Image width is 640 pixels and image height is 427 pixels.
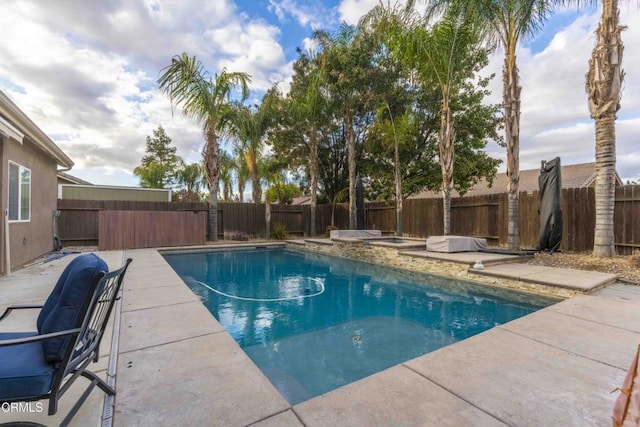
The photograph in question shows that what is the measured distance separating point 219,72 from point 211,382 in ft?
38.2

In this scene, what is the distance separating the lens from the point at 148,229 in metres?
10.7

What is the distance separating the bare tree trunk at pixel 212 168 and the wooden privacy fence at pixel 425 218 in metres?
0.78

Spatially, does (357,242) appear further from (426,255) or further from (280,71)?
(280,71)

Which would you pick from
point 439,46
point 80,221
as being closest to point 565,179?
point 439,46

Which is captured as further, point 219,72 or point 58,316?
point 219,72

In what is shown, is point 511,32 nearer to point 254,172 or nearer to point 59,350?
point 59,350

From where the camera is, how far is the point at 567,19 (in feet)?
24.5

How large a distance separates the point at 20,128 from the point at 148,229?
5.66 metres

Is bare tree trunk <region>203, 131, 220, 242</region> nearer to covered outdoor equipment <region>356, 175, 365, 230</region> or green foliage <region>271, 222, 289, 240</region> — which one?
green foliage <region>271, 222, 289, 240</region>

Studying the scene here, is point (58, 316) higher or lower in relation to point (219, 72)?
lower

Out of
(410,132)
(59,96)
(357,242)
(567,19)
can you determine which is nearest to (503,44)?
(567,19)

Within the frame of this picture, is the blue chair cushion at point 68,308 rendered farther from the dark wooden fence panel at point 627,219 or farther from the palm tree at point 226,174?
the palm tree at point 226,174

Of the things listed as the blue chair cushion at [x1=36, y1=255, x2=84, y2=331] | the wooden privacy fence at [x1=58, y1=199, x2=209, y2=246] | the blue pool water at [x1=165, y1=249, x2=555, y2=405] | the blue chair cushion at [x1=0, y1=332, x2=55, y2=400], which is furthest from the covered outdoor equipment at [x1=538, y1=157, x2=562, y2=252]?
the wooden privacy fence at [x1=58, y1=199, x2=209, y2=246]

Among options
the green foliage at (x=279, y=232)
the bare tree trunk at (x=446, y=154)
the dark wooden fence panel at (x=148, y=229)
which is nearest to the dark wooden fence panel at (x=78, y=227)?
the dark wooden fence panel at (x=148, y=229)
